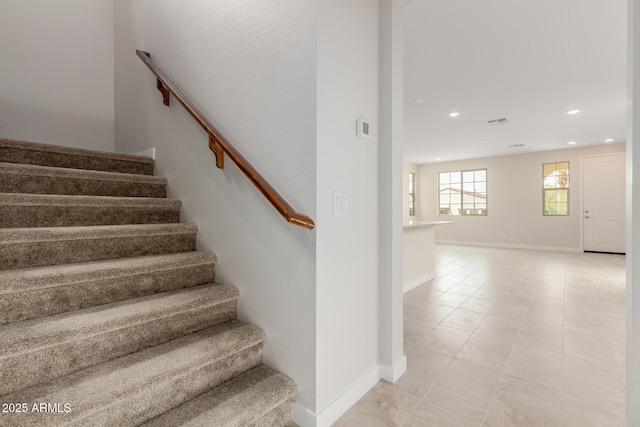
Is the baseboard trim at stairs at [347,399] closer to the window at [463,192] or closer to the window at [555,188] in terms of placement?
the window at [555,188]

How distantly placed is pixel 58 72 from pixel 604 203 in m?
10.7

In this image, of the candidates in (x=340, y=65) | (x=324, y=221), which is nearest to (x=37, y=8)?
(x=340, y=65)

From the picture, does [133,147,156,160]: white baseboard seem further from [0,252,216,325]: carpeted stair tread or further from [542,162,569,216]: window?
[542,162,569,216]: window

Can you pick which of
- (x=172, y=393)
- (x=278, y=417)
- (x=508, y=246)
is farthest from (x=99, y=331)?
(x=508, y=246)

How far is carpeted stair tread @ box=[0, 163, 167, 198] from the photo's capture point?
6.37ft

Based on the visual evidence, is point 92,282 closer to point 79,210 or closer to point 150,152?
point 79,210

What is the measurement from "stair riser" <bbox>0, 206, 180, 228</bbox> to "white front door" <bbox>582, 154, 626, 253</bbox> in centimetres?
946

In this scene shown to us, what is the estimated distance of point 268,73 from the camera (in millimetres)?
1664

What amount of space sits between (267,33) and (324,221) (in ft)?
3.63

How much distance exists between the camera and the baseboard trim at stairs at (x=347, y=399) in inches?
59.7

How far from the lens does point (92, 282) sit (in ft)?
5.08

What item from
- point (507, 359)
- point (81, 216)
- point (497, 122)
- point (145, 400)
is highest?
point (497, 122)

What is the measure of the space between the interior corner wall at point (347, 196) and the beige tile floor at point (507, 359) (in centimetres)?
31

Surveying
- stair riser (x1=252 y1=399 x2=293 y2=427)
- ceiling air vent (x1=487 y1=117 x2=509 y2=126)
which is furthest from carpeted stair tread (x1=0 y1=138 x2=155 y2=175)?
ceiling air vent (x1=487 y1=117 x2=509 y2=126)
